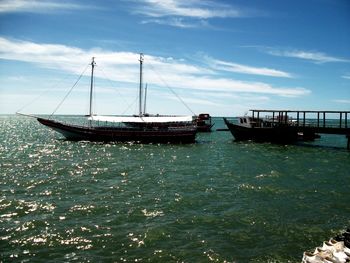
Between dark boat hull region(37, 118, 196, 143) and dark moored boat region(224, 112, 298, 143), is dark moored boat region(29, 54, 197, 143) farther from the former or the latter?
dark moored boat region(224, 112, 298, 143)

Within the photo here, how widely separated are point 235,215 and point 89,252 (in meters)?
7.24

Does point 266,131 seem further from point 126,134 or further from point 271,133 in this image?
point 126,134

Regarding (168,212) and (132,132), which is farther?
(132,132)

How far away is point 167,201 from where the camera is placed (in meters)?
19.1

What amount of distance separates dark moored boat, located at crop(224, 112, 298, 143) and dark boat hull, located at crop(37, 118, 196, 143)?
7.81 metres

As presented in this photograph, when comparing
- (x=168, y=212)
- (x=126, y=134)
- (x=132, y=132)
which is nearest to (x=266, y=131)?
(x=132, y=132)

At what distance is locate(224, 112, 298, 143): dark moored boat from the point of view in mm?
53781

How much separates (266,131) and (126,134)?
71.1 ft

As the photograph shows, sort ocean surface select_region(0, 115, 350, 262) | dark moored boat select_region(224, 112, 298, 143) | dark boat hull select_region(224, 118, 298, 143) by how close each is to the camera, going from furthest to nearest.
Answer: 1. dark moored boat select_region(224, 112, 298, 143)
2. dark boat hull select_region(224, 118, 298, 143)
3. ocean surface select_region(0, 115, 350, 262)

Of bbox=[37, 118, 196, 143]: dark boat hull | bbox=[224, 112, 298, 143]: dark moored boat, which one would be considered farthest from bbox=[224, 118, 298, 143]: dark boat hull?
bbox=[37, 118, 196, 143]: dark boat hull

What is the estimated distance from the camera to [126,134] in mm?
54969

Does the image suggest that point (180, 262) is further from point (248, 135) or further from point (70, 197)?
point (248, 135)

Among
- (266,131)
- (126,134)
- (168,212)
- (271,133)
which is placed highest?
(266,131)

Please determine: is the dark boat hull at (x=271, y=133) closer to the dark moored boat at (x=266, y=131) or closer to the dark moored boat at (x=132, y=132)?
the dark moored boat at (x=266, y=131)
